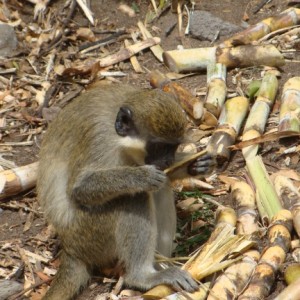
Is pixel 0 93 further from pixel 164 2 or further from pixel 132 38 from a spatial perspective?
pixel 164 2

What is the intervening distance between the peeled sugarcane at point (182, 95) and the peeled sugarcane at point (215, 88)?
0.39 feet

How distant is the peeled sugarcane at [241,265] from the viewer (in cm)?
604

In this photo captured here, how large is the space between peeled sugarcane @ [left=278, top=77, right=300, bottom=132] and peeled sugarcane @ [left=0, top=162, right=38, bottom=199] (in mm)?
2531

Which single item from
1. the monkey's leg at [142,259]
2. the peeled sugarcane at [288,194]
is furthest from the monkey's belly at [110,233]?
the peeled sugarcane at [288,194]

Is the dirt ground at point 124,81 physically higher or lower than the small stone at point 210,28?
lower

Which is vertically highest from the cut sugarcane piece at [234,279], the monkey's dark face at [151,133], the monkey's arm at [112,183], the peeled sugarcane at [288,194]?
the monkey's dark face at [151,133]

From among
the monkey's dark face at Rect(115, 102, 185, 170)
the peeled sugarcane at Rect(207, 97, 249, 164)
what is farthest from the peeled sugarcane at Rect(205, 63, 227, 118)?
the monkey's dark face at Rect(115, 102, 185, 170)

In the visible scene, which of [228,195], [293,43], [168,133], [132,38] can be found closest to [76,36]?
[132,38]

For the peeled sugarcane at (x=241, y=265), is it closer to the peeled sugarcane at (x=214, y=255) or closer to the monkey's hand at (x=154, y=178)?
the peeled sugarcane at (x=214, y=255)

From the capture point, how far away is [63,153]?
6.54m

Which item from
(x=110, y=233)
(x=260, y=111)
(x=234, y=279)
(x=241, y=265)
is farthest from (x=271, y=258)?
(x=260, y=111)

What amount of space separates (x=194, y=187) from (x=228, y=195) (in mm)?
374

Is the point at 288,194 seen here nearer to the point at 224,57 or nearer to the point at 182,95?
the point at 182,95

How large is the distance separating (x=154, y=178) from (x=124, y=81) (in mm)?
3309
